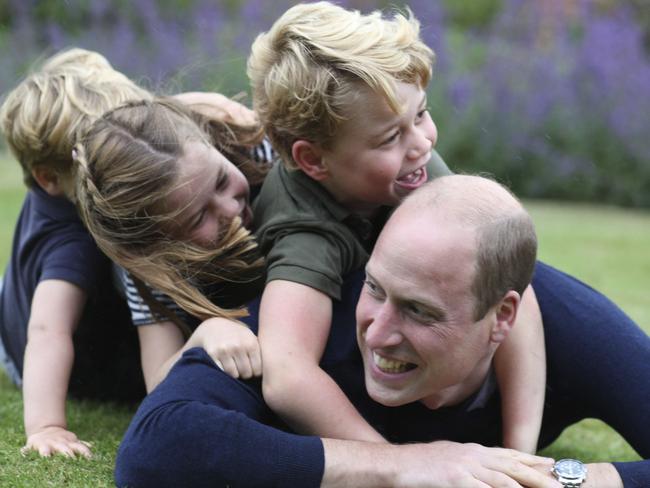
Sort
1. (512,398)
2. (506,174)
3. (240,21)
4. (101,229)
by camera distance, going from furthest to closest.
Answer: (240,21)
(506,174)
(101,229)
(512,398)

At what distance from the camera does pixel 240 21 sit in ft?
38.4

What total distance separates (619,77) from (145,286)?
8.34 meters

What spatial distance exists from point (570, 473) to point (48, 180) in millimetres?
2289

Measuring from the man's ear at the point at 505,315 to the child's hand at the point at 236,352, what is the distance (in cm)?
68

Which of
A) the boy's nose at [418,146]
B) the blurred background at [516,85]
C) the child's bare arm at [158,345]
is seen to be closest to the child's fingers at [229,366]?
the child's bare arm at [158,345]

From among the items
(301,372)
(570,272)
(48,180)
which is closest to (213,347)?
(301,372)

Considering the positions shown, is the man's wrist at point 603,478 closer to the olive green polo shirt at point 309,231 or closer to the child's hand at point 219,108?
the olive green polo shirt at point 309,231

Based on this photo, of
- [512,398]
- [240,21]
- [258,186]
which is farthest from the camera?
[240,21]

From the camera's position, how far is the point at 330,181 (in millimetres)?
3449

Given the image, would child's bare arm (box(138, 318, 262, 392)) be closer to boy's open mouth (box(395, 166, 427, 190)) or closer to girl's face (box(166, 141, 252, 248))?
girl's face (box(166, 141, 252, 248))

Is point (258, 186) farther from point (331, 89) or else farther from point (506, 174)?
point (506, 174)

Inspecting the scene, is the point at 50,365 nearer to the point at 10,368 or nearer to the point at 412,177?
the point at 10,368

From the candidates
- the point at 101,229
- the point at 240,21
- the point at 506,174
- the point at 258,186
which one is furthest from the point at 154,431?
the point at 240,21

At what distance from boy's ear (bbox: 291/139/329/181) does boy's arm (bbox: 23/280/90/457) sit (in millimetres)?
991
